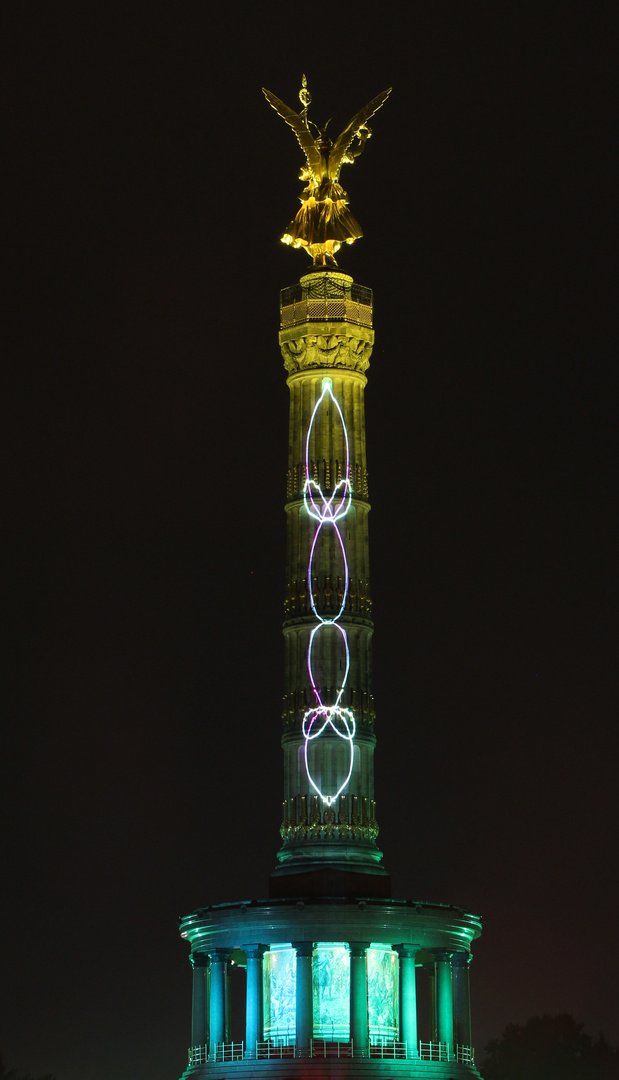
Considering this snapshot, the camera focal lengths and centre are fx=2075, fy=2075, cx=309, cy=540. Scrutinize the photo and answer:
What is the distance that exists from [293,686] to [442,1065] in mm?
15083

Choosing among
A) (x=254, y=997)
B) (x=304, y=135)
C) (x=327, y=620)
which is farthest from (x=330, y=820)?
(x=304, y=135)

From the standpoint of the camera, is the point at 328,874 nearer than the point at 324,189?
Yes

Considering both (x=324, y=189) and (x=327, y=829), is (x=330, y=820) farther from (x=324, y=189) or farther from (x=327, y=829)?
(x=324, y=189)

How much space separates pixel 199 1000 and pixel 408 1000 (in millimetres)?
7969

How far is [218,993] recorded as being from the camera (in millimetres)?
74438

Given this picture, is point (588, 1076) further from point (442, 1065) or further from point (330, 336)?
point (330, 336)

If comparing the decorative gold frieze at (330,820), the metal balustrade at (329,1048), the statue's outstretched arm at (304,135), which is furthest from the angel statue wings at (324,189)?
the metal balustrade at (329,1048)

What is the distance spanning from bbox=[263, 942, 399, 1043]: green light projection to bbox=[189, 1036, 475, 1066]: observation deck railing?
48 cm

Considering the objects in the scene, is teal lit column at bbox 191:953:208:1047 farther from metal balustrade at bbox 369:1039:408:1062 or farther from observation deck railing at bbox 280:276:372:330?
observation deck railing at bbox 280:276:372:330

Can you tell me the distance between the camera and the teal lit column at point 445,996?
243 feet

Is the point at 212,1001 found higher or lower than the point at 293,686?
lower

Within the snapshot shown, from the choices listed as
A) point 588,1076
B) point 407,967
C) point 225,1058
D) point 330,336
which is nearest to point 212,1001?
point 225,1058

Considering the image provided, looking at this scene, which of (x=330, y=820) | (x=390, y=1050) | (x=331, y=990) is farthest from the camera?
(x=330, y=820)

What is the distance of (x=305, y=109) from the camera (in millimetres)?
84000
